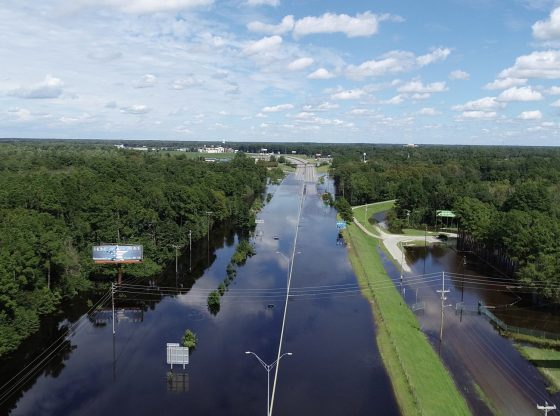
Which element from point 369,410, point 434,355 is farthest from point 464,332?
point 369,410

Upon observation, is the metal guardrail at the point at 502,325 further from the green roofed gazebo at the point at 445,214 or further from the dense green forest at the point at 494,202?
the green roofed gazebo at the point at 445,214

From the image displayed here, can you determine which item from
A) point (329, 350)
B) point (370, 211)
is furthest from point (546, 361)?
point (370, 211)

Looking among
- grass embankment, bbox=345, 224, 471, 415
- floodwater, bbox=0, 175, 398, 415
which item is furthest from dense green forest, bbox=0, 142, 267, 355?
grass embankment, bbox=345, 224, 471, 415

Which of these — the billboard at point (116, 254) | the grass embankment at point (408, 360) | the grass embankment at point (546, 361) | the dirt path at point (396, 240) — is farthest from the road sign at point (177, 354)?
the dirt path at point (396, 240)

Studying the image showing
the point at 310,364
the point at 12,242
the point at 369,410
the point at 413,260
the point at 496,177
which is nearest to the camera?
the point at 369,410

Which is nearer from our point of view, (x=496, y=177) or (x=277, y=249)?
(x=277, y=249)

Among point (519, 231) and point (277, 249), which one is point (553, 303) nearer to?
point (519, 231)
